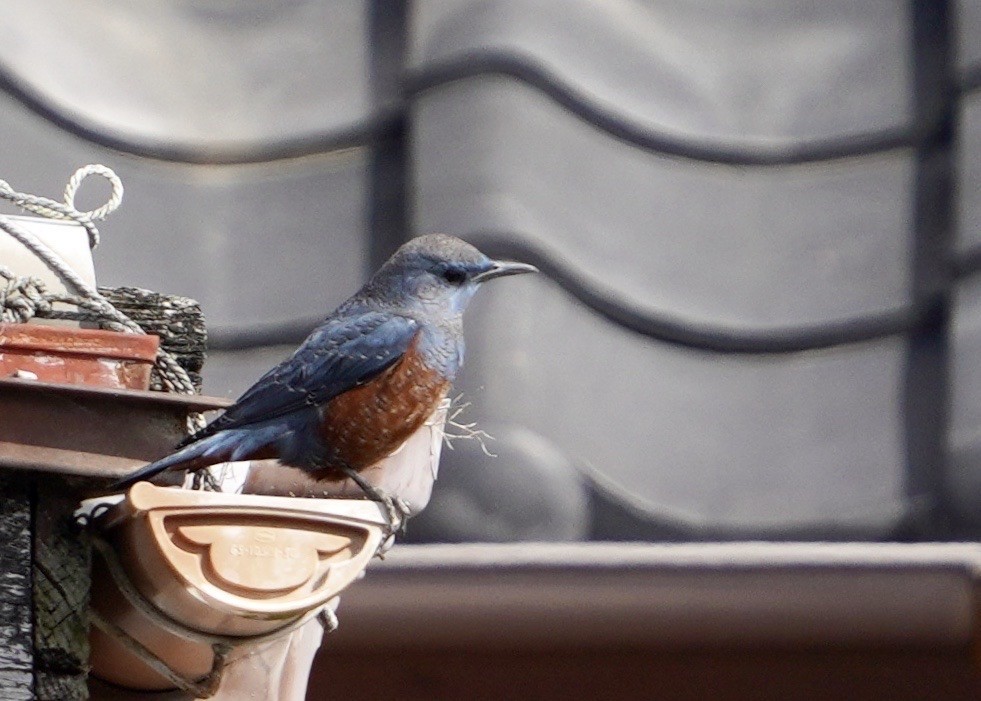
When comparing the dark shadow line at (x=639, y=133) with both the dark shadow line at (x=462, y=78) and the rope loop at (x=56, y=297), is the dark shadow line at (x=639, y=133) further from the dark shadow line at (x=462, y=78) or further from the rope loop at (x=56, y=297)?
the rope loop at (x=56, y=297)

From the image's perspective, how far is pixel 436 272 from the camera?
8.83 feet

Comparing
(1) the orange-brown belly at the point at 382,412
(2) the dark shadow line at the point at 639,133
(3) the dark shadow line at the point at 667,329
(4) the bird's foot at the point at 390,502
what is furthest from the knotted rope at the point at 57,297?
(2) the dark shadow line at the point at 639,133

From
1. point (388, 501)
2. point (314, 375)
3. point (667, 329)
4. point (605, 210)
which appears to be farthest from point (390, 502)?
point (605, 210)

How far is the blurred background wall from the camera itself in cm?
298

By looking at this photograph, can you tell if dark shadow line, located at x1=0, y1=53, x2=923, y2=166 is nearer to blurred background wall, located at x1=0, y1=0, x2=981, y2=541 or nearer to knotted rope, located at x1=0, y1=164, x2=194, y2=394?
blurred background wall, located at x1=0, y1=0, x2=981, y2=541

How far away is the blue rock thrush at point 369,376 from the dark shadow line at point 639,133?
62 centimetres

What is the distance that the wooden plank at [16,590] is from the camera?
68.1 inches

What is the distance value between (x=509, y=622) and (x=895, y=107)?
1.27 metres

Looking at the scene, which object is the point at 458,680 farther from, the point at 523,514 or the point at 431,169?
the point at 431,169

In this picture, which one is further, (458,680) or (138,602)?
(458,680)

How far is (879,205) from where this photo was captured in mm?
3344

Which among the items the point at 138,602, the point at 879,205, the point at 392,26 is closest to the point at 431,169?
the point at 392,26

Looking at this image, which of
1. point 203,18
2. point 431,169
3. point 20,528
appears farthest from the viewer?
point 203,18

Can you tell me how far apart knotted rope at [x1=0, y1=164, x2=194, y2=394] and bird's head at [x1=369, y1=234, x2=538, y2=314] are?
0.68 meters
